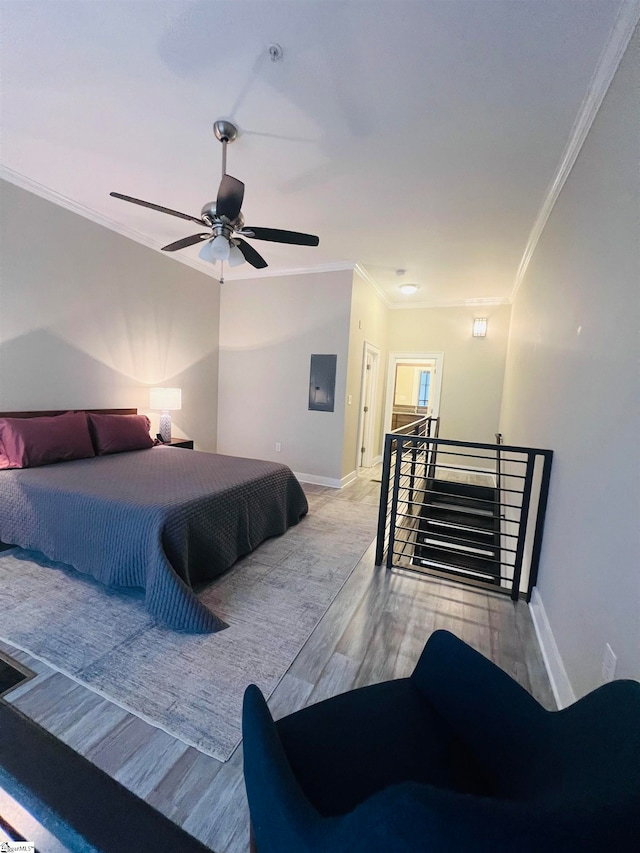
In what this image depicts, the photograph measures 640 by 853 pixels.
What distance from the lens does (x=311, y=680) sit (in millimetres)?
1575

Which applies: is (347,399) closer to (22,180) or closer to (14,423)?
(14,423)

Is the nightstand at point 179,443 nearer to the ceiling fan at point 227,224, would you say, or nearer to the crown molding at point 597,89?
the ceiling fan at point 227,224

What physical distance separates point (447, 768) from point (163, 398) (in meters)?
3.95

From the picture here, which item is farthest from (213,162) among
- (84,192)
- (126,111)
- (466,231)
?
(466,231)

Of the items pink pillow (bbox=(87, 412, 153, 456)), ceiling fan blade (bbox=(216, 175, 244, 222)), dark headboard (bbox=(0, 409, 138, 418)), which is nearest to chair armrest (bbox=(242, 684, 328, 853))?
ceiling fan blade (bbox=(216, 175, 244, 222))

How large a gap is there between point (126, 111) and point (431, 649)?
3131 millimetres

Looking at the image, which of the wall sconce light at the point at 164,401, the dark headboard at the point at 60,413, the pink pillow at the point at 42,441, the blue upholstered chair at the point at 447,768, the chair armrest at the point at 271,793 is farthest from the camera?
the wall sconce light at the point at 164,401

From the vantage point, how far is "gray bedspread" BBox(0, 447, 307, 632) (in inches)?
74.5

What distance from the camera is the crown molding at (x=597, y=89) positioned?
1.43 meters

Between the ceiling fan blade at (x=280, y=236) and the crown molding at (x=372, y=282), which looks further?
the crown molding at (x=372, y=282)

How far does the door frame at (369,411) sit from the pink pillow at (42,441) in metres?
3.36

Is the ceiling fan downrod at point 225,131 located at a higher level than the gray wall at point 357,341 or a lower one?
higher

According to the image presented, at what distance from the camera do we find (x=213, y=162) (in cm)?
255

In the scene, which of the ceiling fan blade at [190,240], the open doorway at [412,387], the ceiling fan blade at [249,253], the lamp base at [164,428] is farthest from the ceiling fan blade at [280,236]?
the open doorway at [412,387]
